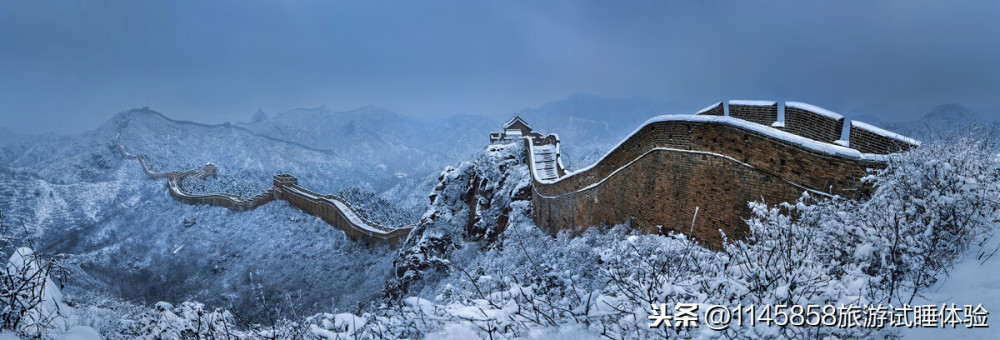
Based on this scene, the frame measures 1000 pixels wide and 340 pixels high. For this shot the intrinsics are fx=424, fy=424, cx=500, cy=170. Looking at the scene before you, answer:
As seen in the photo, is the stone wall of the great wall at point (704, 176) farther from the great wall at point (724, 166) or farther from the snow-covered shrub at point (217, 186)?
the snow-covered shrub at point (217, 186)

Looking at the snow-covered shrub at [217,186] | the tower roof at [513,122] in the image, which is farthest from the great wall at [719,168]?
the snow-covered shrub at [217,186]

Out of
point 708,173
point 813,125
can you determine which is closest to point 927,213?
point 708,173

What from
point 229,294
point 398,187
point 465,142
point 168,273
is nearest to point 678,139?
point 229,294

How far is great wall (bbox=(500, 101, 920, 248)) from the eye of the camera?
214 inches

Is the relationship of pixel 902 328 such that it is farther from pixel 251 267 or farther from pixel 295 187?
pixel 295 187

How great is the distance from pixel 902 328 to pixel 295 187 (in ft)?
119

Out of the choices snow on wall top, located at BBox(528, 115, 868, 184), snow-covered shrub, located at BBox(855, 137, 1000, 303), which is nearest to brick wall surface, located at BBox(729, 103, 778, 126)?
snow on wall top, located at BBox(528, 115, 868, 184)

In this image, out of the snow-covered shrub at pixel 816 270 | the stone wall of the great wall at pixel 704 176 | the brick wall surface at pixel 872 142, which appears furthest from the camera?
the stone wall of the great wall at pixel 704 176

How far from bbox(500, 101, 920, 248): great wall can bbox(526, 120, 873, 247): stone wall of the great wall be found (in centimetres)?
1

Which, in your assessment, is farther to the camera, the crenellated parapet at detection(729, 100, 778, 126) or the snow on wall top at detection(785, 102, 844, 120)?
the crenellated parapet at detection(729, 100, 778, 126)

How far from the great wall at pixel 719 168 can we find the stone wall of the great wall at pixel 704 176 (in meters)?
0.01

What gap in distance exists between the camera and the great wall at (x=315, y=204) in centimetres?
2450

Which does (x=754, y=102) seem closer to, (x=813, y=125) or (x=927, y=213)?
(x=813, y=125)

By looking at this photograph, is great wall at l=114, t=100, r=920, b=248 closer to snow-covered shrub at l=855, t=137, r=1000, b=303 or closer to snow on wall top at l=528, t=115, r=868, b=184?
snow on wall top at l=528, t=115, r=868, b=184
